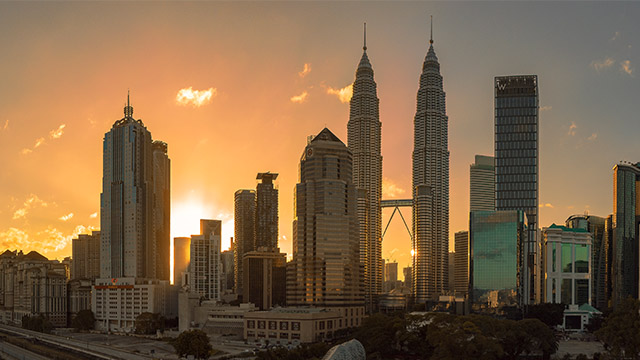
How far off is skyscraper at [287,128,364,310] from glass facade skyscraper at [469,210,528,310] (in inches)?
1488

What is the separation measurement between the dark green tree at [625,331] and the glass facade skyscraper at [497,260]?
102 metres

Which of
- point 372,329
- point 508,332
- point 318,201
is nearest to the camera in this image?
point 508,332

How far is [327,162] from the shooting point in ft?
618

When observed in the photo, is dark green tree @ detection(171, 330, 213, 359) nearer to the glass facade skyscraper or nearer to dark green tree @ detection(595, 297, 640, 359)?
dark green tree @ detection(595, 297, 640, 359)

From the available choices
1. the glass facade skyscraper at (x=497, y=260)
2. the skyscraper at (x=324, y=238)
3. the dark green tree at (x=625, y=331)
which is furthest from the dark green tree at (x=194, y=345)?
the glass facade skyscraper at (x=497, y=260)

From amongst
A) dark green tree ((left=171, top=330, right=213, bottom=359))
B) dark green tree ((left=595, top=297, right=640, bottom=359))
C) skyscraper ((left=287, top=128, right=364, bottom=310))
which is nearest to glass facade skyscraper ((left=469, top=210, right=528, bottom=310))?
skyscraper ((left=287, top=128, right=364, bottom=310))

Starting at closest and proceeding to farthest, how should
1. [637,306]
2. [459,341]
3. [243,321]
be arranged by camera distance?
[637,306] → [459,341] → [243,321]

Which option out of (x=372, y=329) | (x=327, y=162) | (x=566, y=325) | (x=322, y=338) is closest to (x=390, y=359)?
(x=372, y=329)

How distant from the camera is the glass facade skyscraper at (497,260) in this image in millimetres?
188875

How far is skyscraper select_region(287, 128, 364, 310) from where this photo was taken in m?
181

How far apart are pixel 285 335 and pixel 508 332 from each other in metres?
60.8

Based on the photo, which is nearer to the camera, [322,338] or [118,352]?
[118,352]

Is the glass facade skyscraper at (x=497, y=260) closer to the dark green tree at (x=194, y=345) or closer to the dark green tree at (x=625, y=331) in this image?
the dark green tree at (x=194, y=345)

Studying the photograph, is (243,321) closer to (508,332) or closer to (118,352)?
(118,352)
